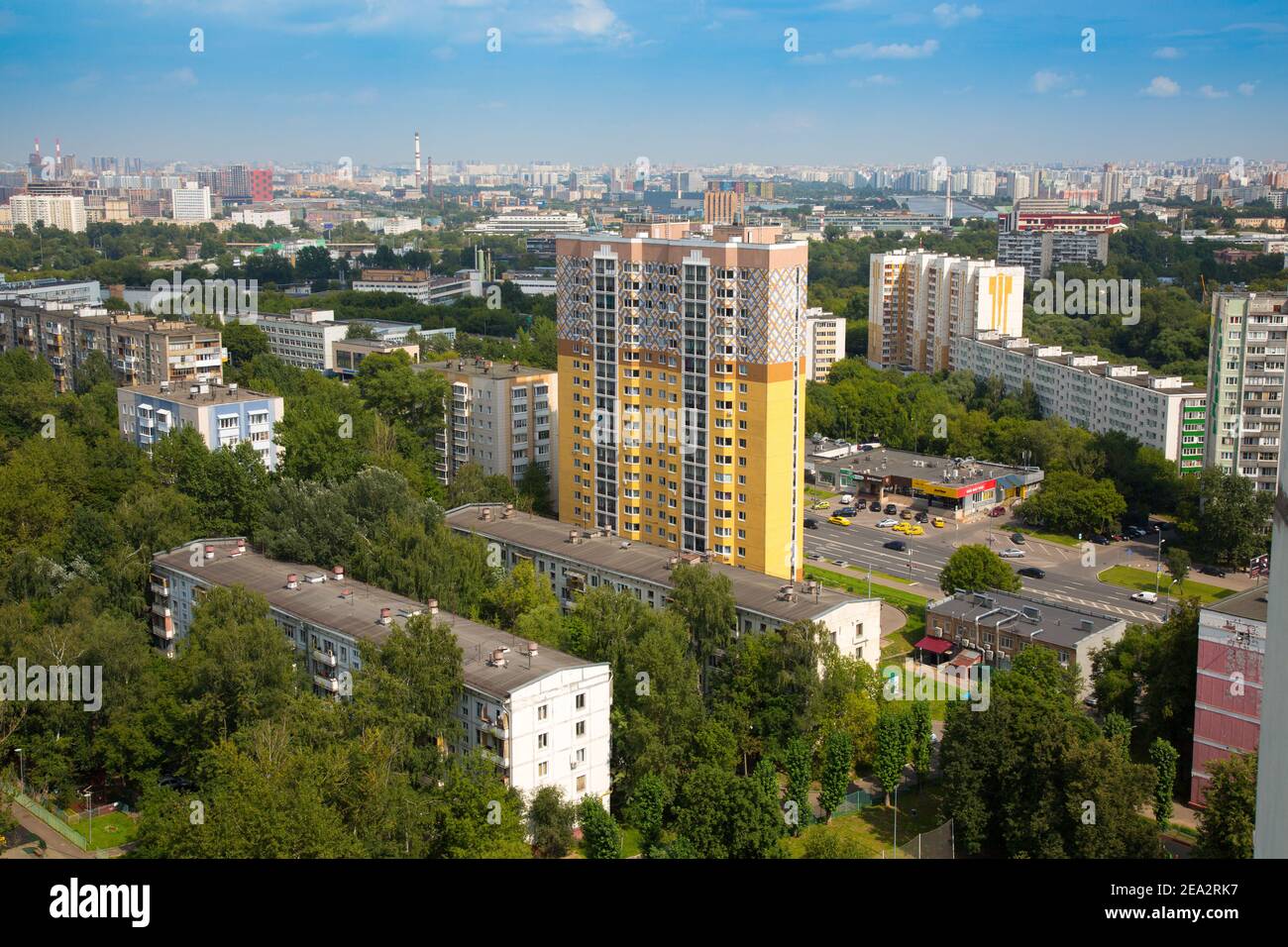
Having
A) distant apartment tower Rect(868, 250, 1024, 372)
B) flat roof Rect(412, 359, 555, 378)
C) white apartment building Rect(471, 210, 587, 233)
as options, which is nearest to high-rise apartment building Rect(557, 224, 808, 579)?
flat roof Rect(412, 359, 555, 378)

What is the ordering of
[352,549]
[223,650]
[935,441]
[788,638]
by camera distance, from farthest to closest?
1. [935,441]
2. [352,549]
3. [788,638]
4. [223,650]

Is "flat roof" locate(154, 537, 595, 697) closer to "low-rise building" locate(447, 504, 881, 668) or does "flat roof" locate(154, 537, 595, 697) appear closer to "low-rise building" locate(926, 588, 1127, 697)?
"low-rise building" locate(447, 504, 881, 668)

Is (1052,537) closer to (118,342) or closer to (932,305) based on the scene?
(932,305)

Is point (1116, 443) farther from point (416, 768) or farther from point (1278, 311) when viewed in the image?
point (416, 768)

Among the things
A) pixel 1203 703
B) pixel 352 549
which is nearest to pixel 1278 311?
pixel 1203 703

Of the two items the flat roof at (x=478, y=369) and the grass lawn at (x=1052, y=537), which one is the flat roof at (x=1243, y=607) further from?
the flat roof at (x=478, y=369)

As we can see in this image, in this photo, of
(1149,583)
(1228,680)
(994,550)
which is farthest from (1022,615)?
(994,550)

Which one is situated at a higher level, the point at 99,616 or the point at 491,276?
the point at 491,276
